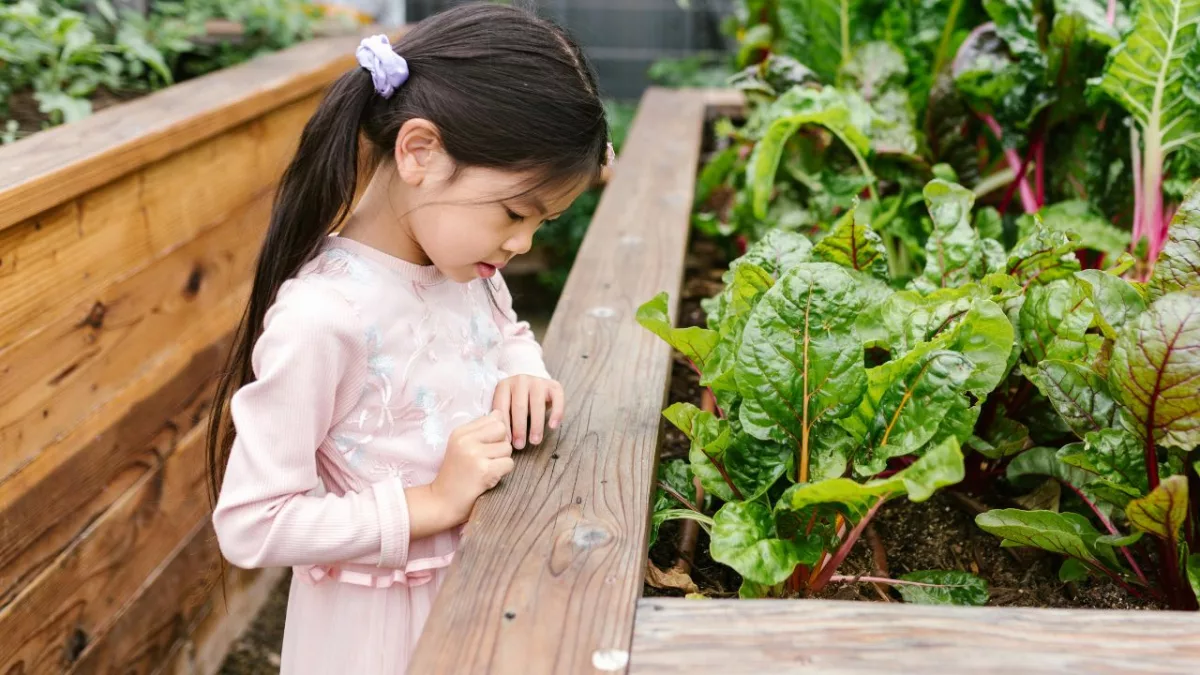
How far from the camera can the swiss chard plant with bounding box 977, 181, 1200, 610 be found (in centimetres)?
112

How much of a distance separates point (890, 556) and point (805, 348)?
50cm

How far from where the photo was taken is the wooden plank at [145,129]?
1800 mm

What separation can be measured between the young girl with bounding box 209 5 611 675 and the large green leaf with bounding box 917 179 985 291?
1.71ft

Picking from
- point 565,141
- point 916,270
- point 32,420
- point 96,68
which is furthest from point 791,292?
point 96,68

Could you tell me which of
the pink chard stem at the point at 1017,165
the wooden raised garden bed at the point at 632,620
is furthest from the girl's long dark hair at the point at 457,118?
the pink chard stem at the point at 1017,165

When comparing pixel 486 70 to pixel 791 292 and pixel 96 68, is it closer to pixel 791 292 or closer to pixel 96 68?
pixel 791 292

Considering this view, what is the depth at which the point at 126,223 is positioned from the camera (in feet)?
6.91

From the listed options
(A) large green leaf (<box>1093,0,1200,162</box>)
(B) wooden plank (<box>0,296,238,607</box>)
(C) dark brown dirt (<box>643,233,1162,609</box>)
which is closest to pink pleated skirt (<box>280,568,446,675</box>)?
(C) dark brown dirt (<box>643,233,1162,609</box>)

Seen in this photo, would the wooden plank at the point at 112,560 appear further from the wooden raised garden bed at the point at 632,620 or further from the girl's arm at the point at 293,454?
the wooden raised garden bed at the point at 632,620

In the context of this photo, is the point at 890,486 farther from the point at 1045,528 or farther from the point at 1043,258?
the point at 1043,258

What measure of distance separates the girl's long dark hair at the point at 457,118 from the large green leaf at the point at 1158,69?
3.20ft

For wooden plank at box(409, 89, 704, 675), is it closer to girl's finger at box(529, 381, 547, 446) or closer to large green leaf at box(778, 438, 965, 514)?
girl's finger at box(529, 381, 547, 446)

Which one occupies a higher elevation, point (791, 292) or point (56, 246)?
point (791, 292)

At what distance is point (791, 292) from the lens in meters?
1.17
